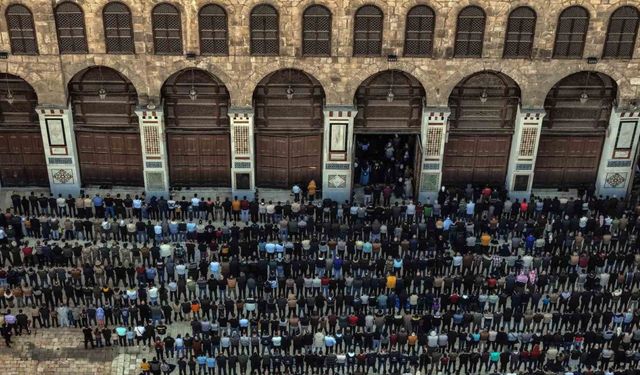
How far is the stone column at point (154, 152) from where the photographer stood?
56.1 m

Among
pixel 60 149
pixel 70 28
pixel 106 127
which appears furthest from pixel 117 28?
pixel 60 149

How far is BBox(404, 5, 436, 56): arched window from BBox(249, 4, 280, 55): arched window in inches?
293

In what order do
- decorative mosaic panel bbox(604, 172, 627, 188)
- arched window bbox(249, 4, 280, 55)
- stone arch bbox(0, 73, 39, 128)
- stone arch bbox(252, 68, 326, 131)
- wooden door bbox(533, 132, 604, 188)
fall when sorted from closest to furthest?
arched window bbox(249, 4, 280, 55) → stone arch bbox(0, 73, 39, 128) → stone arch bbox(252, 68, 326, 131) → wooden door bbox(533, 132, 604, 188) → decorative mosaic panel bbox(604, 172, 627, 188)

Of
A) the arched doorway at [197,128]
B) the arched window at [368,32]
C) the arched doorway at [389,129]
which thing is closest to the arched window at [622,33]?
the arched doorway at [389,129]

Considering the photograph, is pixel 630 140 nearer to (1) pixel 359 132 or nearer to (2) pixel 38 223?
(1) pixel 359 132

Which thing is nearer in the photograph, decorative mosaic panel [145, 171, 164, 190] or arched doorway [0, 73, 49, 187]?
arched doorway [0, 73, 49, 187]

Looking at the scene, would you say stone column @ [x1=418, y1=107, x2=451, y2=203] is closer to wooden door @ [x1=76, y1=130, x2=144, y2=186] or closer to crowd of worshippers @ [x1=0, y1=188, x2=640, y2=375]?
crowd of worshippers @ [x1=0, y1=188, x2=640, y2=375]

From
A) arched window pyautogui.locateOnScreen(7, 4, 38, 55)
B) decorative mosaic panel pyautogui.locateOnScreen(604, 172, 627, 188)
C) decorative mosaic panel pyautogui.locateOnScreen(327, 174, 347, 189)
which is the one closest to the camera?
arched window pyautogui.locateOnScreen(7, 4, 38, 55)

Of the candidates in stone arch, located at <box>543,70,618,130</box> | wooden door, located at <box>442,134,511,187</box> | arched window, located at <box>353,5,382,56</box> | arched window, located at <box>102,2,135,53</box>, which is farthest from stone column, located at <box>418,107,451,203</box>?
arched window, located at <box>102,2,135,53</box>

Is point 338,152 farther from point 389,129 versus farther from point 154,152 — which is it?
point 154,152

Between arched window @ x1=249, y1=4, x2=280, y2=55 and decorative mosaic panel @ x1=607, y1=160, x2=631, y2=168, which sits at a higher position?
arched window @ x1=249, y1=4, x2=280, y2=55

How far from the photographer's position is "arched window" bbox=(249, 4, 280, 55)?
52.9 metres

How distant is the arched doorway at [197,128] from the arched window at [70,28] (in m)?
5.41

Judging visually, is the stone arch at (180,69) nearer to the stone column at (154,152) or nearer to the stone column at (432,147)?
the stone column at (154,152)
